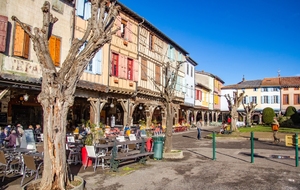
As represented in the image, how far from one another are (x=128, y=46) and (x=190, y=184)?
43.9 ft

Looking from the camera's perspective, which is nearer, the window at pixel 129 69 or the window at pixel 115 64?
the window at pixel 115 64

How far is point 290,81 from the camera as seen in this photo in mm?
50656

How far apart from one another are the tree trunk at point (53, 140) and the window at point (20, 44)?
6.92 metres

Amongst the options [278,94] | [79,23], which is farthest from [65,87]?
[278,94]

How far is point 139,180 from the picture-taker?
723 cm

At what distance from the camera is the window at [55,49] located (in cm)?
1298

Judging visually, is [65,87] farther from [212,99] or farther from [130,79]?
[212,99]

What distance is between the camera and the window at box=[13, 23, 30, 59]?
37.2 ft

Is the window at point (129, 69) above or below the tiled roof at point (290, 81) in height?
below

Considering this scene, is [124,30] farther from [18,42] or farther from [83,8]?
[18,42]

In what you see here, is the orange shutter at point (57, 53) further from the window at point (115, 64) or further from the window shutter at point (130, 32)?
the window shutter at point (130, 32)

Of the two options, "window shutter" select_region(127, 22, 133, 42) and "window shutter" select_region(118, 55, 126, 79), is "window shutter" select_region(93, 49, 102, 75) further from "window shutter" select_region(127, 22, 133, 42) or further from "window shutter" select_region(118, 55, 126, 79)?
"window shutter" select_region(127, 22, 133, 42)

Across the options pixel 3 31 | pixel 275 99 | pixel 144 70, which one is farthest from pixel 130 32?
pixel 275 99

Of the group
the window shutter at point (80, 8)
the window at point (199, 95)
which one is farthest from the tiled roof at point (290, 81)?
the window shutter at point (80, 8)
